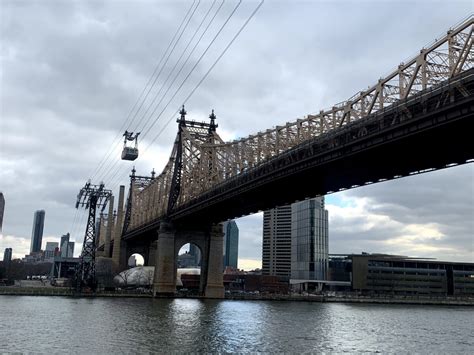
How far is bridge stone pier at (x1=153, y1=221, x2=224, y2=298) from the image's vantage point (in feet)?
305

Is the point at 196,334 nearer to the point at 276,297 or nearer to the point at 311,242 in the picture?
the point at 276,297

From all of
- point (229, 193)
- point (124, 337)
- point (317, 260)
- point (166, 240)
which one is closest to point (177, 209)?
point (166, 240)

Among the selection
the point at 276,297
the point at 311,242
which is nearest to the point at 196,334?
the point at 276,297

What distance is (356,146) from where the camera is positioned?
46.6m

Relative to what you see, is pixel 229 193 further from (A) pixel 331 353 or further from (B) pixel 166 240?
(A) pixel 331 353

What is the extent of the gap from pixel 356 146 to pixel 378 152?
1893 millimetres

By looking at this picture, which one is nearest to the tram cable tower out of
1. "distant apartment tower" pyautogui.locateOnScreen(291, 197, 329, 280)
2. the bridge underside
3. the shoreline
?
the shoreline

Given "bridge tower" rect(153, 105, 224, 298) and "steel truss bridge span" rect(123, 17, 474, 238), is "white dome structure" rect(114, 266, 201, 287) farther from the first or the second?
"steel truss bridge span" rect(123, 17, 474, 238)

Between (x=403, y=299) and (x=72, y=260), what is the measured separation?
114940 millimetres

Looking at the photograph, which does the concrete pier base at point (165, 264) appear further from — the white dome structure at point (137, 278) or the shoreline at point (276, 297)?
the white dome structure at point (137, 278)

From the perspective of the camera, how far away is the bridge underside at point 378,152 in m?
37.1

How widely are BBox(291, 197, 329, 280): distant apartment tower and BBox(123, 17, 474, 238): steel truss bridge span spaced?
95232 millimetres

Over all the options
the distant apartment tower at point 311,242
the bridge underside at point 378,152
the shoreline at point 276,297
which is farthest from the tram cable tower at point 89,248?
the distant apartment tower at point 311,242

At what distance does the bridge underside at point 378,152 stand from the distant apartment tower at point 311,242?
11218cm
